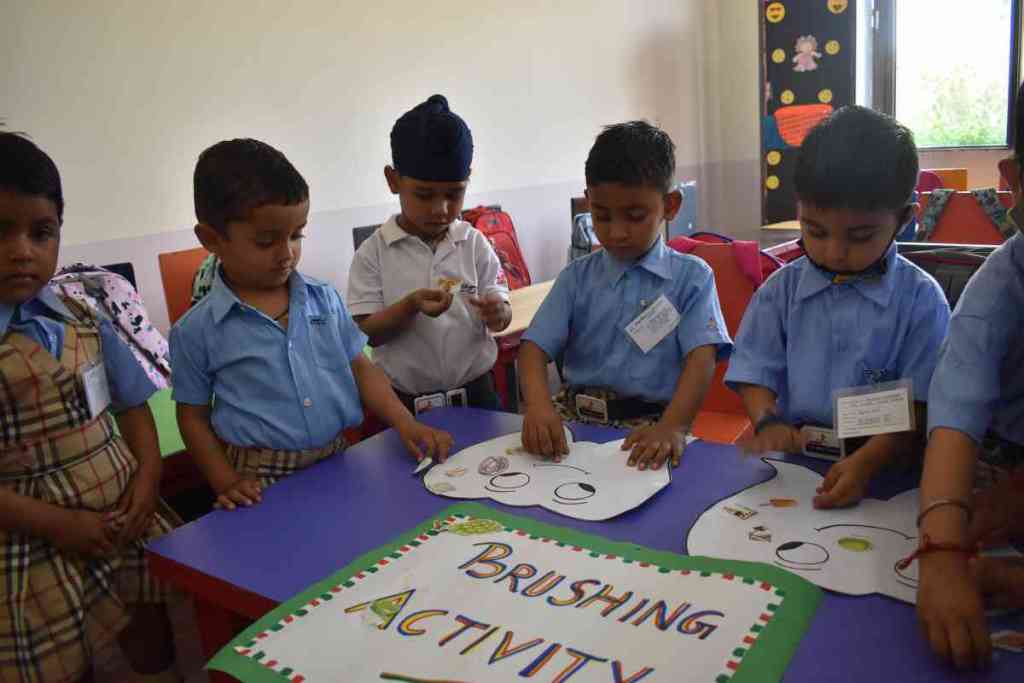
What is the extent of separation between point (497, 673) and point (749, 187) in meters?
6.10

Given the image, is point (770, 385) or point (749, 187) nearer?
point (770, 385)

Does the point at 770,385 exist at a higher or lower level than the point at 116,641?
higher

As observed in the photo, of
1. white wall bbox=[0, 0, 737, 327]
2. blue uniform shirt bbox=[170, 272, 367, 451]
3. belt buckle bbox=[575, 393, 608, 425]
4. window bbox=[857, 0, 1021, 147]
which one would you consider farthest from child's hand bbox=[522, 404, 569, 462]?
window bbox=[857, 0, 1021, 147]

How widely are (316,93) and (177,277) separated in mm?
1164

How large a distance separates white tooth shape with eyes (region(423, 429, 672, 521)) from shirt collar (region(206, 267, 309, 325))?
407mm

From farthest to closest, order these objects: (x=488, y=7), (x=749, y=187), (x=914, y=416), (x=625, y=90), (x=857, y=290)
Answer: (x=749, y=187) < (x=625, y=90) < (x=488, y=7) < (x=857, y=290) < (x=914, y=416)

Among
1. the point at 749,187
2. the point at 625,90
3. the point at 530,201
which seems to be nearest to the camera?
the point at 530,201

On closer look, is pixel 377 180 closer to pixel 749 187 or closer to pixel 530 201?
pixel 530 201

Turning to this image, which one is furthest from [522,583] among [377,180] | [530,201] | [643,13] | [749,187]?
[749,187]

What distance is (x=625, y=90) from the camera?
5.37m

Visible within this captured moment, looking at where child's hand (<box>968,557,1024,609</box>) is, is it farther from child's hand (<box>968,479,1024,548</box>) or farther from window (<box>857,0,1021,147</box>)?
window (<box>857,0,1021,147</box>)

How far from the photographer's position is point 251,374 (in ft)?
4.24

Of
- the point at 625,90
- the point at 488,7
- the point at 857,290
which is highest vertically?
the point at 488,7

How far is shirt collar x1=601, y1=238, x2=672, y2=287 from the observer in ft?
4.83
